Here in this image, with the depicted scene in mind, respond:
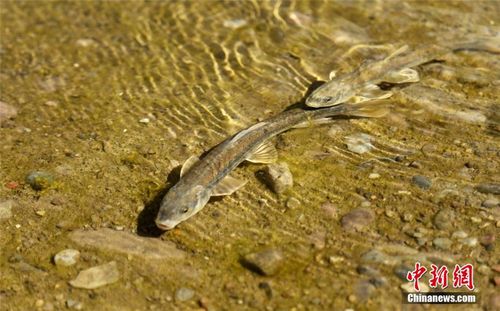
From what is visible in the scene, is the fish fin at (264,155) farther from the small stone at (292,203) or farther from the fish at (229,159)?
the small stone at (292,203)

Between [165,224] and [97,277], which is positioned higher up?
[165,224]

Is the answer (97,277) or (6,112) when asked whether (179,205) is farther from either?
(6,112)

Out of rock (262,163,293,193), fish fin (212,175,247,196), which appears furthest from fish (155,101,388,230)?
rock (262,163,293,193)

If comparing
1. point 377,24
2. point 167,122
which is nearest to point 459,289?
point 167,122

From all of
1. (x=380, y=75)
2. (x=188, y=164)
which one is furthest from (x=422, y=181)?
(x=188, y=164)

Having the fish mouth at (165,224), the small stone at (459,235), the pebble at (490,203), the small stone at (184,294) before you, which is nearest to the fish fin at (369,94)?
the pebble at (490,203)

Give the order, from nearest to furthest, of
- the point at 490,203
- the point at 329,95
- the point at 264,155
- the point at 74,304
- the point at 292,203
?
1. the point at 74,304
2. the point at 490,203
3. the point at 292,203
4. the point at 264,155
5. the point at 329,95

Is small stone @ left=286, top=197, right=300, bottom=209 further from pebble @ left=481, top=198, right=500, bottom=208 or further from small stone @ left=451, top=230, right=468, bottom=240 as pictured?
pebble @ left=481, top=198, right=500, bottom=208
